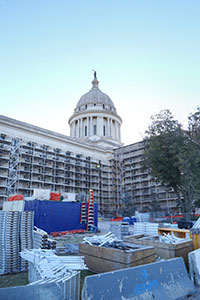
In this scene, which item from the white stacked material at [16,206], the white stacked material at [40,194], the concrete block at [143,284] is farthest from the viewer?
the white stacked material at [40,194]

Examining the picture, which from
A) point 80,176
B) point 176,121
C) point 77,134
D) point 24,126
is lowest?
point 80,176

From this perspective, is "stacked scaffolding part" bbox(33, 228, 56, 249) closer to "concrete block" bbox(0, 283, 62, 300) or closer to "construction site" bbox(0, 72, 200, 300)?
"construction site" bbox(0, 72, 200, 300)

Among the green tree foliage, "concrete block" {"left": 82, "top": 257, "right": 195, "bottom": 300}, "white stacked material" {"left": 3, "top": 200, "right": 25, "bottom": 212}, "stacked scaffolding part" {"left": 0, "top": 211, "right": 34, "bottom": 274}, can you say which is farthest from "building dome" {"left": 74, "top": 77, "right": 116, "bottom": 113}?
"concrete block" {"left": 82, "top": 257, "right": 195, "bottom": 300}

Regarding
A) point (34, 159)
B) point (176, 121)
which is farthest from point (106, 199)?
point (176, 121)

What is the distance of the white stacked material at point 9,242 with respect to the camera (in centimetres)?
744

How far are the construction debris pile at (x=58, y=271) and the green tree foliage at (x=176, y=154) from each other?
24807 mm

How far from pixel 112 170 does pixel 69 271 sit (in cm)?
5714

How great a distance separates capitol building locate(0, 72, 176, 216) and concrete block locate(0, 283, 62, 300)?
119 ft

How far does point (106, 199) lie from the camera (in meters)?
57.7

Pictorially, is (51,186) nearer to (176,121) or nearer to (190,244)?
(176,121)

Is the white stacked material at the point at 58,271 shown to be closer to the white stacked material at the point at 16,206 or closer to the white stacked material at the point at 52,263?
the white stacked material at the point at 52,263

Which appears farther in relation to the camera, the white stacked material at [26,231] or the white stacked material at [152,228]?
the white stacked material at [152,228]

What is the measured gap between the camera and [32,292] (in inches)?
143

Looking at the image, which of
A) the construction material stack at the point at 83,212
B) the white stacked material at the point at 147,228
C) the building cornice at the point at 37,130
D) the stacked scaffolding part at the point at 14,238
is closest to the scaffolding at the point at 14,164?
the building cornice at the point at 37,130
